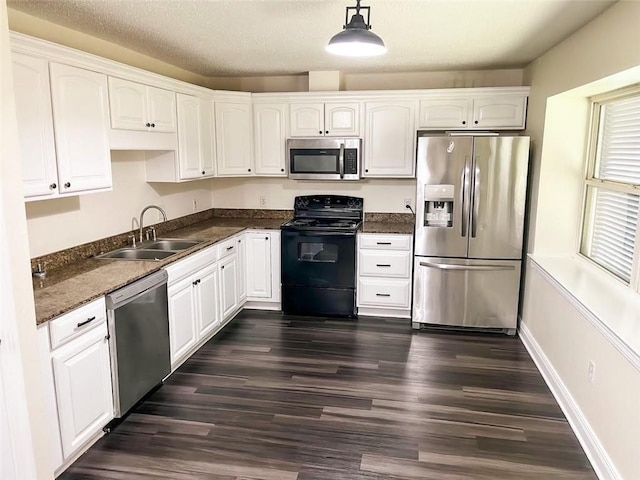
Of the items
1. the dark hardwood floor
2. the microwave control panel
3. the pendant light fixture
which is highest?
the pendant light fixture

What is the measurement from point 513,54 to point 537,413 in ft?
9.29

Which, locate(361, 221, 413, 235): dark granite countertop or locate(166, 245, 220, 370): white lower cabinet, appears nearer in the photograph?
locate(166, 245, 220, 370): white lower cabinet

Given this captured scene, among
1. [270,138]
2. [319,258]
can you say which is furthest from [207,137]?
[319,258]

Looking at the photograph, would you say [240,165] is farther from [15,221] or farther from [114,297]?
[15,221]

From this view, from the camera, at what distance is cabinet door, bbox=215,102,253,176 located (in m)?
4.75

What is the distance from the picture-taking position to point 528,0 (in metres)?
2.55

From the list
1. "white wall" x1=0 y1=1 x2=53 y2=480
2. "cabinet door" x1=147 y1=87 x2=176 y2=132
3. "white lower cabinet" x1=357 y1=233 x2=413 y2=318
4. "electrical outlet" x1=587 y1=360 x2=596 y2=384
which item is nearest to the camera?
"white wall" x1=0 y1=1 x2=53 y2=480

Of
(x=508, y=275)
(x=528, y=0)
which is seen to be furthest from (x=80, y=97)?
(x=508, y=275)

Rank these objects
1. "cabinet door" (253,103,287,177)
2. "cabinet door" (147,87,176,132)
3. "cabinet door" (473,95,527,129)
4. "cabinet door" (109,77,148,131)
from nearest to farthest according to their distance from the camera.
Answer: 1. "cabinet door" (109,77,148,131)
2. "cabinet door" (147,87,176,132)
3. "cabinet door" (473,95,527,129)
4. "cabinet door" (253,103,287,177)

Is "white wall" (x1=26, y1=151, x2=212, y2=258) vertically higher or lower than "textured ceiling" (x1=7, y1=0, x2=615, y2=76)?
lower

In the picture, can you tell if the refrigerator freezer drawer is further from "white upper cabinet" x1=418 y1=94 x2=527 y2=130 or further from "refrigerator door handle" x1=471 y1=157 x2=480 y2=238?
"white upper cabinet" x1=418 y1=94 x2=527 y2=130

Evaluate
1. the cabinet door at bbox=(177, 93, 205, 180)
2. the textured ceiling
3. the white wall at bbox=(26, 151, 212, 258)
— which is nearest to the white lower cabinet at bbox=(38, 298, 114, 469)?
the white wall at bbox=(26, 151, 212, 258)

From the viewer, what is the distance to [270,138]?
485 centimetres

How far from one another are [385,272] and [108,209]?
8.16ft
